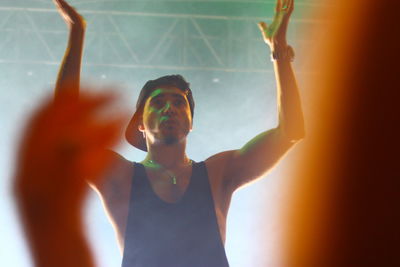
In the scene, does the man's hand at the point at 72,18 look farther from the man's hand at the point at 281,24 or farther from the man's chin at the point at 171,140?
the man's hand at the point at 281,24

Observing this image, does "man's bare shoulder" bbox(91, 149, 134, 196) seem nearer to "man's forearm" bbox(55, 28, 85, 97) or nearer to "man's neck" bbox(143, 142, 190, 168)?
"man's neck" bbox(143, 142, 190, 168)

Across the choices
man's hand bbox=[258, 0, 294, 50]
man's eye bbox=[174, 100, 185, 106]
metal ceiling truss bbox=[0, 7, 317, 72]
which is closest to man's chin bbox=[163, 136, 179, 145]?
man's eye bbox=[174, 100, 185, 106]

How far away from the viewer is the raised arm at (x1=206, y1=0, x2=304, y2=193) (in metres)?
1.61

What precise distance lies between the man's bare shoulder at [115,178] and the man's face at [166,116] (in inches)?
5.4

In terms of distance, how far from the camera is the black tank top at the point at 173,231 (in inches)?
60.5

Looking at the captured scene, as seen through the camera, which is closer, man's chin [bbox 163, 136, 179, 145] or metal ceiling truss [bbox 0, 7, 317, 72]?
man's chin [bbox 163, 136, 179, 145]

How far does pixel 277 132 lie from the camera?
166 centimetres

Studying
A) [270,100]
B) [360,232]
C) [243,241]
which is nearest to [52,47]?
[270,100]

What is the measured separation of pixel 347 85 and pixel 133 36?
128cm

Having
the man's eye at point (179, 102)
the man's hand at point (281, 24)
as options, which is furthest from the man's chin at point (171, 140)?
the man's hand at point (281, 24)

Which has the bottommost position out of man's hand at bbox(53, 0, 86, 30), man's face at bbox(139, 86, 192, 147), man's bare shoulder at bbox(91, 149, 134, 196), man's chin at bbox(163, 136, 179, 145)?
man's bare shoulder at bbox(91, 149, 134, 196)

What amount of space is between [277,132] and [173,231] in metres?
0.45

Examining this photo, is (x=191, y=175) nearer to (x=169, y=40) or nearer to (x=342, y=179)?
(x=342, y=179)

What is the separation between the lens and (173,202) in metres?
1.60
